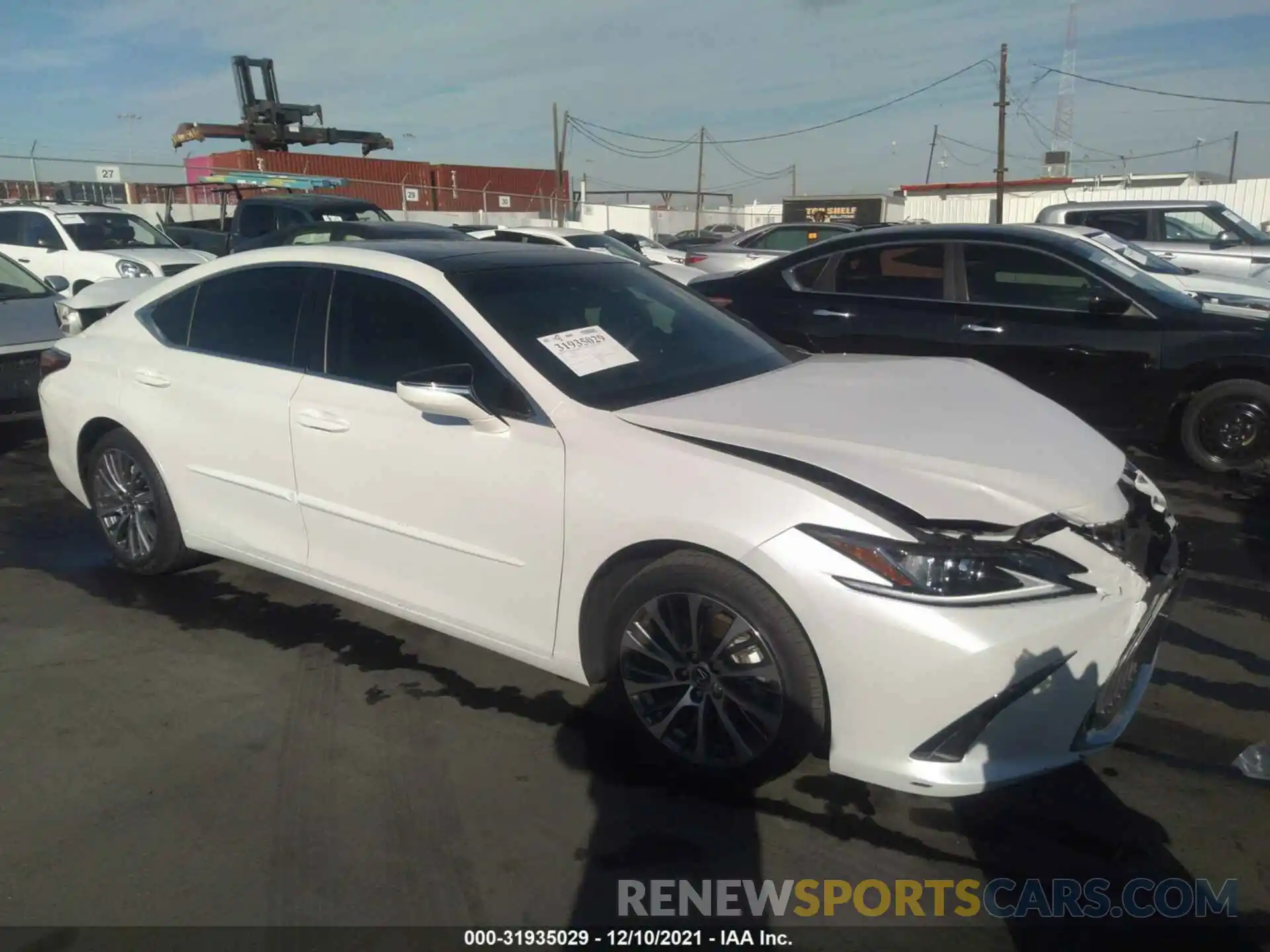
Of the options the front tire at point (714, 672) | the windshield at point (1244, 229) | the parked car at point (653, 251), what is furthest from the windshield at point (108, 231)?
the windshield at point (1244, 229)

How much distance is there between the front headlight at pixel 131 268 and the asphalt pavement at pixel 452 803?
26.9ft

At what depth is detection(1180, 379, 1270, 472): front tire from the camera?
19.2ft

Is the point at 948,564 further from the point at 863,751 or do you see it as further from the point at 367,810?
the point at 367,810

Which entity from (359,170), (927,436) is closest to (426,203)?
(359,170)

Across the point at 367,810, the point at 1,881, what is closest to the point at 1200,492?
the point at 367,810

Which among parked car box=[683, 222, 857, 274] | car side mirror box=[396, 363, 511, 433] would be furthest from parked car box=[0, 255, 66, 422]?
parked car box=[683, 222, 857, 274]

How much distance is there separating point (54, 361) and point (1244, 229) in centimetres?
1280

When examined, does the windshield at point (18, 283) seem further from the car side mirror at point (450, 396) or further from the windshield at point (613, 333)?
the car side mirror at point (450, 396)

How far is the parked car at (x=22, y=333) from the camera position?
668cm

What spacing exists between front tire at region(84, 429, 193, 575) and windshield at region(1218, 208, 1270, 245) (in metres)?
12.3

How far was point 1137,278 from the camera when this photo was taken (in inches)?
241

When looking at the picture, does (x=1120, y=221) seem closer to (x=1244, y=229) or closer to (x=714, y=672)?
(x=1244, y=229)

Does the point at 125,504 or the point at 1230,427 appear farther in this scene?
the point at 1230,427

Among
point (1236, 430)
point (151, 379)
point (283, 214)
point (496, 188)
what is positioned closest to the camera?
point (151, 379)
